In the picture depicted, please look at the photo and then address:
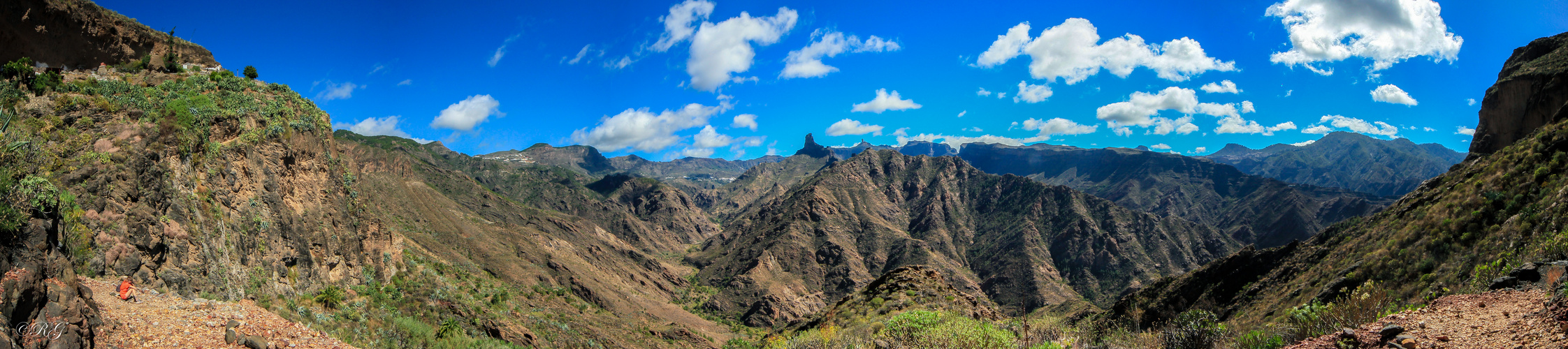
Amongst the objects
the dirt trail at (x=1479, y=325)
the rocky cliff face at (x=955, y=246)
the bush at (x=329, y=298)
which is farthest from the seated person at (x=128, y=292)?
the rocky cliff face at (x=955, y=246)

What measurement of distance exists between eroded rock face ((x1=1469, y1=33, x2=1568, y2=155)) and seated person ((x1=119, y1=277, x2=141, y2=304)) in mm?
75261

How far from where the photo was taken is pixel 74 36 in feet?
Answer: 70.5

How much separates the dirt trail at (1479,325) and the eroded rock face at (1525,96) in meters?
55.9

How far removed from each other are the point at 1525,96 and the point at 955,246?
99459mm

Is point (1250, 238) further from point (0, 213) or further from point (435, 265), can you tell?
point (0, 213)

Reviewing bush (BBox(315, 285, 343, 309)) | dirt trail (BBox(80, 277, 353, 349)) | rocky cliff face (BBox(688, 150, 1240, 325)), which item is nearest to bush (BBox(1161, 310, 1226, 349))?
Answer: dirt trail (BBox(80, 277, 353, 349))

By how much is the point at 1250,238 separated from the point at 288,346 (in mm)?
191543

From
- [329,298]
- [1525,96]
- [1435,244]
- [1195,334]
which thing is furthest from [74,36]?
[1525,96]

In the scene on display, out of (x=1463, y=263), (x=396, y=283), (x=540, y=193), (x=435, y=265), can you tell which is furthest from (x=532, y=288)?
(x=540, y=193)

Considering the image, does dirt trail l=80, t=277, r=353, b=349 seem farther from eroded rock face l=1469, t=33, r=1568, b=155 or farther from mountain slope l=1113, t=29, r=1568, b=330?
eroded rock face l=1469, t=33, r=1568, b=155

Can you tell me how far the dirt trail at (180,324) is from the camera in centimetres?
984

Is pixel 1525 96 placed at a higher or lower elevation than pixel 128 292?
higher

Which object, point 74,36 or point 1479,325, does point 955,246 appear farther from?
point 74,36

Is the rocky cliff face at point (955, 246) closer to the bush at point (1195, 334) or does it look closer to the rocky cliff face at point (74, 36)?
the rocky cliff face at point (74, 36)
